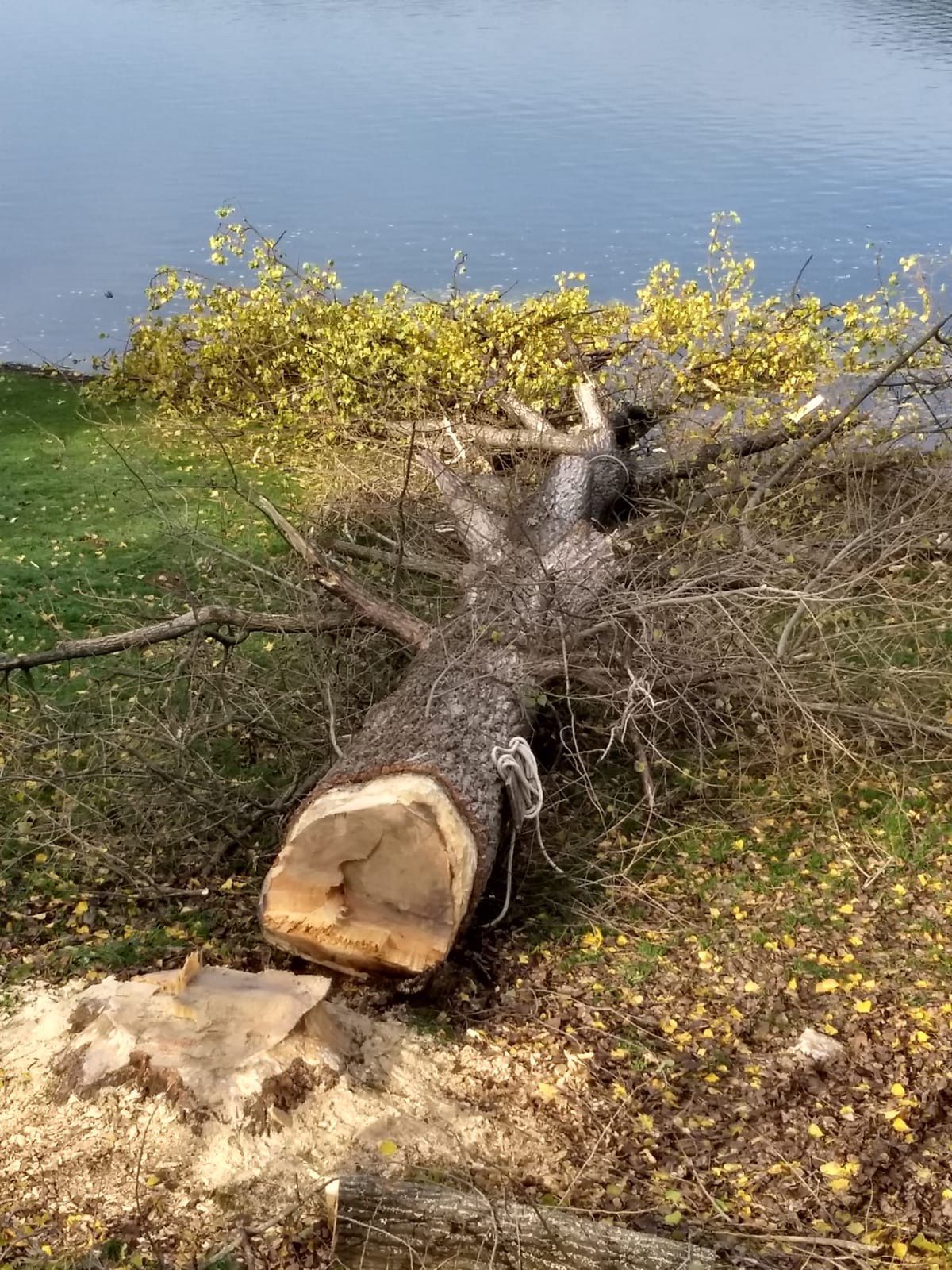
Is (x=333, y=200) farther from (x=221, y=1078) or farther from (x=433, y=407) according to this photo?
(x=221, y=1078)

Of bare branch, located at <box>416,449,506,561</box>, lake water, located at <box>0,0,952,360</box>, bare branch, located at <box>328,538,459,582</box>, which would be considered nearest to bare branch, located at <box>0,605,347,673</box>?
bare branch, located at <box>328,538,459,582</box>

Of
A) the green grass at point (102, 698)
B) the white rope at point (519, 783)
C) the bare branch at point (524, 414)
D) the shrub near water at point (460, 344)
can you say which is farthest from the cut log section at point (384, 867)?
the shrub near water at point (460, 344)

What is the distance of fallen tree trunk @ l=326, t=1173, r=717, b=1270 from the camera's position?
292cm

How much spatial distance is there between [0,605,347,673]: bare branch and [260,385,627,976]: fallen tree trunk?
60cm

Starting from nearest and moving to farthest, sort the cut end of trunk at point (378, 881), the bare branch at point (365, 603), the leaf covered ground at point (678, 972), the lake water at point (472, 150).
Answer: the leaf covered ground at point (678, 972) < the cut end of trunk at point (378, 881) < the bare branch at point (365, 603) < the lake water at point (472, 150)

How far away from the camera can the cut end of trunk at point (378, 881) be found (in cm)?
389

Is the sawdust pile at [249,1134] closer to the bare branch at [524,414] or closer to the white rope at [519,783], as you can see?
the white rope at [519,783]

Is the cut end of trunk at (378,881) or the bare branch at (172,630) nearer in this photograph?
the cut end of trunk at (378,881)

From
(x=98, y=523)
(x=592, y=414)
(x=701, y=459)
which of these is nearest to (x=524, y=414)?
(x=592, y=414)

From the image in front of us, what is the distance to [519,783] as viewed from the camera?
174 inches

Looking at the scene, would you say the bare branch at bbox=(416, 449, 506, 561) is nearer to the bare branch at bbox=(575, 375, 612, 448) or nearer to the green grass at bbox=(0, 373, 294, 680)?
the bare branch at bbox=(575, 375, 612, 448)

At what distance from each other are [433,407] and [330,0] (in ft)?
140

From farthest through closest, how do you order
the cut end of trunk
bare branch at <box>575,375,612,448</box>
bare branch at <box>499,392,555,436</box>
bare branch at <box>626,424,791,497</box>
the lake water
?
the lake water < bare branch at <box>499,392,555,436</box> < bare branch at <box>575,375,612,448</box> < bare branch at <box>626,424,791,497</box> < the cut end of trunk

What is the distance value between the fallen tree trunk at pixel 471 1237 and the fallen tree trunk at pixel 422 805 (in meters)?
0.92
